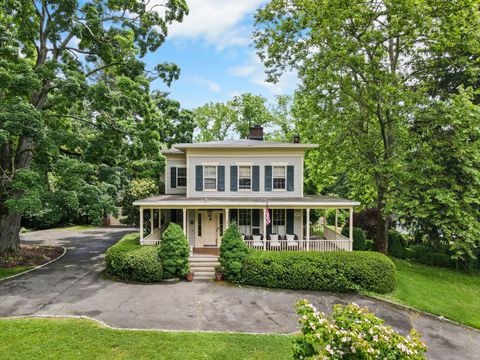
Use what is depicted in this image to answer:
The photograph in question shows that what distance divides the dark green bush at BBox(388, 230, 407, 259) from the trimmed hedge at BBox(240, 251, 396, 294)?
696cm

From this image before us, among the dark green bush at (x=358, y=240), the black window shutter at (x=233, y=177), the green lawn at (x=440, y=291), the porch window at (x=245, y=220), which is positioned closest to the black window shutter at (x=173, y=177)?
the black window shutter at (x=233, y=177)

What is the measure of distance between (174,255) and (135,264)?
1671 mm

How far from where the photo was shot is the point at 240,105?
118 ft

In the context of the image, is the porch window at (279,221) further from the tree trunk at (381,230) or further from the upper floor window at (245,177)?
the tree trunk at (381,230)

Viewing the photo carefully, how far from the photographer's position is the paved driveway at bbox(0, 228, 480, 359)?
8812 millimetres

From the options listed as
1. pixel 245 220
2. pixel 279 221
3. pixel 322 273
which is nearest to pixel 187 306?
pixel 322 273

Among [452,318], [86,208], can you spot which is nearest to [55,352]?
[86,208]

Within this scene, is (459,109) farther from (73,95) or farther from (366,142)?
(73,95)

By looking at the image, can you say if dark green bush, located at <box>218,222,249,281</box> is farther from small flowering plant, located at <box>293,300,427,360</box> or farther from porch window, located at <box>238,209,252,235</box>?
small flowering plant, located at <box>293,300,427,360</box>

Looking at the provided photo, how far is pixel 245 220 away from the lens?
16703mm

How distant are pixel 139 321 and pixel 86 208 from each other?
8.70 m

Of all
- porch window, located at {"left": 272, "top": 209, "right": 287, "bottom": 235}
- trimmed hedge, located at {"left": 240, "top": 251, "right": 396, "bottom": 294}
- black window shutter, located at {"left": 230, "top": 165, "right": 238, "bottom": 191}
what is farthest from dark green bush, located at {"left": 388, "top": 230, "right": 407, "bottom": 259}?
black window shutter, located at {"left": 230, "top": 165, "right": 238, "bottom": 191}

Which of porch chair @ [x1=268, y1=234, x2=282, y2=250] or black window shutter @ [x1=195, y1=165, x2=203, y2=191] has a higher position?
black window shutter @ [x1=195, y1=165, x2=203, y2=191]

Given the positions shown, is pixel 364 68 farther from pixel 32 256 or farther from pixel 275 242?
pixel 32 256
